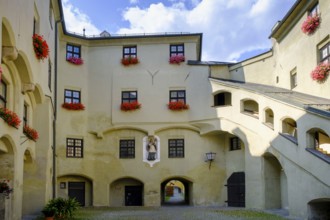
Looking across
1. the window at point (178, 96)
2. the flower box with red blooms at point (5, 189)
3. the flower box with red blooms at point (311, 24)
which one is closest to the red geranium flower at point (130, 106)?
the window at point (178, 96)

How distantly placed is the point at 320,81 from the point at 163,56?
34.9 ft

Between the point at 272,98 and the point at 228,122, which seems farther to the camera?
the point at 228,122

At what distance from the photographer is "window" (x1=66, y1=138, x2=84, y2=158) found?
2456 centimetres

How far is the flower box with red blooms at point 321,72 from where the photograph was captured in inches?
715

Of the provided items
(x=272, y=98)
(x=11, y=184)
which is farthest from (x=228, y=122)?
(x=11, y=184)

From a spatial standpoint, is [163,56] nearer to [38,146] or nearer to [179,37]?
[179,37]

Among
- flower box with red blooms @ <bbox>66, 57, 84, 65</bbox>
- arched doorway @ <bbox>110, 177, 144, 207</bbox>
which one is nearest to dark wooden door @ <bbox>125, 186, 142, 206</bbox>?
arched doorway @ <bbox>110, 177, 144, 207</bbox>

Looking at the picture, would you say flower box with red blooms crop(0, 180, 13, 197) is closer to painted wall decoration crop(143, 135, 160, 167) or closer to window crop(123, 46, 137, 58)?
painted wall decoration crop(143, 135, 160, 167)

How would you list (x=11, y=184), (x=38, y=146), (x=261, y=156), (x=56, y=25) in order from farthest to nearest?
(x=56, y=25)
(x=261, y=156)
(x=38, y=146)
(x=11, y=184)

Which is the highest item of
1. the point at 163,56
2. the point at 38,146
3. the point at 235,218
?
the point at 163,56

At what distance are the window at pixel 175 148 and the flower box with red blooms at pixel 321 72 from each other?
9567 millimetres

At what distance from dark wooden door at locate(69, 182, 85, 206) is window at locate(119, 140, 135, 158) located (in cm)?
315

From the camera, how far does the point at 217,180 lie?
973 inches

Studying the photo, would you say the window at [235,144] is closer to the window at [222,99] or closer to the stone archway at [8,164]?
the window at [222,99]
